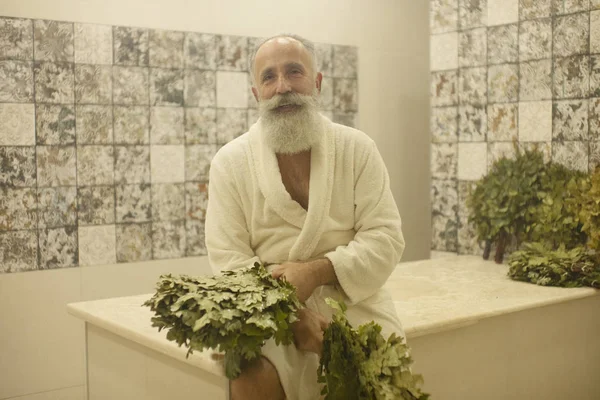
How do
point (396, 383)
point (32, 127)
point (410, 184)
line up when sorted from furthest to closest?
point (410, 184), point (32, 127), point (396, 383)

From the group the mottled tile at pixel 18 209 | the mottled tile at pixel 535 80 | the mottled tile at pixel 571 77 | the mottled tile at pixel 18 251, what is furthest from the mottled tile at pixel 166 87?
the mottled tile at pixel 571 77

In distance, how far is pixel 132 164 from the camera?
3883mm

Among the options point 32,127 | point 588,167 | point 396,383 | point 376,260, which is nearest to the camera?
point 396,383

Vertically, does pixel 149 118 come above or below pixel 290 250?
above

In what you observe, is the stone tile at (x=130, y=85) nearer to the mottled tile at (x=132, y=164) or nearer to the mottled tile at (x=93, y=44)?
the mottled tile at (x=93, y=44)

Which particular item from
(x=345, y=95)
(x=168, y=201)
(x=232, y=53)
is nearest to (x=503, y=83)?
(x=345, y=95)

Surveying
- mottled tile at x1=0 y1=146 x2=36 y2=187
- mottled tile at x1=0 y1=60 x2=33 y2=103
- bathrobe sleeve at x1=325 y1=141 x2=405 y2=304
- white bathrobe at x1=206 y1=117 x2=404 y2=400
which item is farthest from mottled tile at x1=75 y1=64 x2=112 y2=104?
bathrobe sleeve at x1=325 y1=141 x2=405 y2=304

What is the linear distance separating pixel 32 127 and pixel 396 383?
228 cm

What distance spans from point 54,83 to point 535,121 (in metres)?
2.45

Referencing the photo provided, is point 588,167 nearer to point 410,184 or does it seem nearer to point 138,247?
point 410,184

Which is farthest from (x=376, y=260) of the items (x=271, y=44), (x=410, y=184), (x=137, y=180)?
(x=410, y=184)

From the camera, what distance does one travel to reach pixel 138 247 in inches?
155

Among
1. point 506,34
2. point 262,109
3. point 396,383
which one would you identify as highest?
point 506,34

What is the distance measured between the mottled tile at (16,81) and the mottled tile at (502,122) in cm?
243
